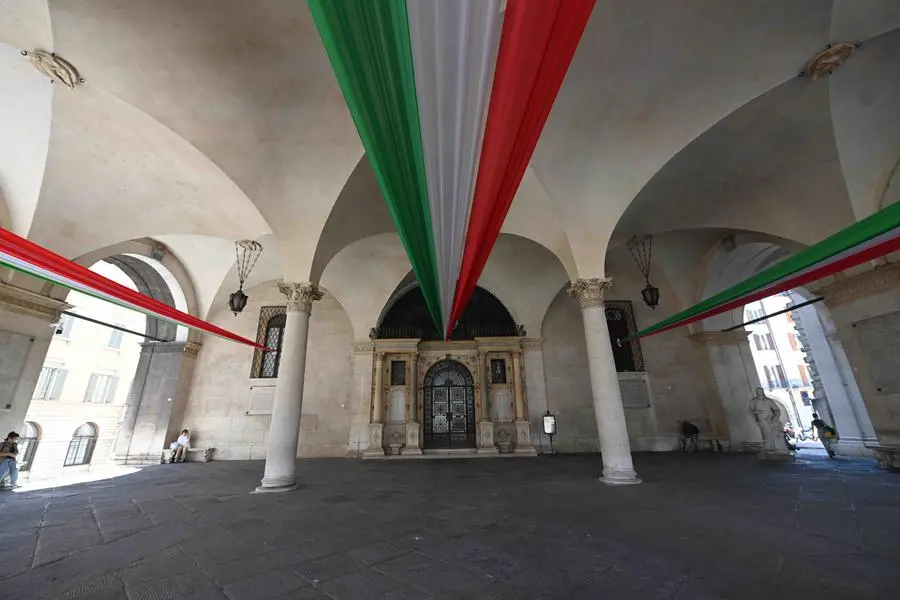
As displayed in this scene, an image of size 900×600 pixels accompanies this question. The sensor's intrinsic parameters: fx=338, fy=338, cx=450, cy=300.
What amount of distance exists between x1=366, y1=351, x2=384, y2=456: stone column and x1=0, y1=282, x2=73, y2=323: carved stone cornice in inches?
255

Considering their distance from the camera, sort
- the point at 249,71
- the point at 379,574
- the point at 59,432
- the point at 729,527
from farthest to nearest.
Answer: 1. the point at 59,432
2. the point at 249,71
3. the point at 729,527
4. the point at 379,574

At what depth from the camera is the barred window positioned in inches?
400

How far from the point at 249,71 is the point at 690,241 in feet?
33.9

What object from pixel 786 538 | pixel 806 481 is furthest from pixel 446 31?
pixel 806 481

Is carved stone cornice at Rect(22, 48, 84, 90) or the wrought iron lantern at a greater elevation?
carved stone cornice at Rect(22, 48, 84, 90)

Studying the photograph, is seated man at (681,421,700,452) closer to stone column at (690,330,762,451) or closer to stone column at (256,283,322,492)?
stone column at (690,330,762,451)

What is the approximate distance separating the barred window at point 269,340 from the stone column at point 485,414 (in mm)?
5979

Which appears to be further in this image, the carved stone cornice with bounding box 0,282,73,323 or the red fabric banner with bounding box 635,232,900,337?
the carved stone cornice with bounding box 0,282,73,323

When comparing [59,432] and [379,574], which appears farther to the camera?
[59,432]

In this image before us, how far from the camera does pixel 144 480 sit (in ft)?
19.6

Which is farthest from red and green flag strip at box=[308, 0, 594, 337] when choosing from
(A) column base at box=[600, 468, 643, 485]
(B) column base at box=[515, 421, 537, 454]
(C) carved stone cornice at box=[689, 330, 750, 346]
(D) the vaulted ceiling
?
(C) carved stone cornice at box=[689, 330, 750, 346]

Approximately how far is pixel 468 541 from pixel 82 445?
21452 mm

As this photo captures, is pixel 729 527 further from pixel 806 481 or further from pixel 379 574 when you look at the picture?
pixel 806 481

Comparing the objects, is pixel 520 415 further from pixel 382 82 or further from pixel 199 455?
pixel 382 82
